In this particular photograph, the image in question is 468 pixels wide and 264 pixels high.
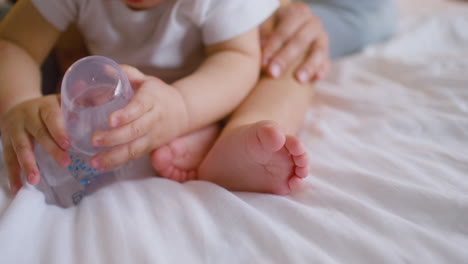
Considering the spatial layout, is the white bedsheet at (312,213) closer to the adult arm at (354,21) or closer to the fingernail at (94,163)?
the fingernail at (94,163)

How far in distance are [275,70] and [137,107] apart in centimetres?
31

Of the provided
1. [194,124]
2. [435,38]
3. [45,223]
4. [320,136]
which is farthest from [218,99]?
[435,38]

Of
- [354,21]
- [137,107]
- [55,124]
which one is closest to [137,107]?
[137,107]

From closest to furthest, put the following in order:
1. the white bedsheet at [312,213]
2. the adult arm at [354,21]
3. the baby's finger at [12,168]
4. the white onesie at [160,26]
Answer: the white bedsheet at [312,213]
the baby's finger at [12,168]
the white onesie at [160,26]
the adult arm at [354,21]

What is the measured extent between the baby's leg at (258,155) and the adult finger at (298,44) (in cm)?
13

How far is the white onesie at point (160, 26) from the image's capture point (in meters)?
0.61

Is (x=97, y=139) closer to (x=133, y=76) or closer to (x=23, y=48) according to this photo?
(x=133, y=76)

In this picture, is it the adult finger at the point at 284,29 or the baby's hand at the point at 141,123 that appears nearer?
the baby's hand at the point at 141,123

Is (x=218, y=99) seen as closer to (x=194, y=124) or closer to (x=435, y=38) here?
(x=194, y=124)

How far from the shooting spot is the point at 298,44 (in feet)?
2.35

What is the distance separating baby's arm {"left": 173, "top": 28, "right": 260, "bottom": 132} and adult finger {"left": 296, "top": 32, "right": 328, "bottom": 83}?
0.09m

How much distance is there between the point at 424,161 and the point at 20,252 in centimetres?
49

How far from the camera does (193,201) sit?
0.43m

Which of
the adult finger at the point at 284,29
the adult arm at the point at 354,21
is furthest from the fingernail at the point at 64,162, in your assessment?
the adult arm at the point at 354,21
